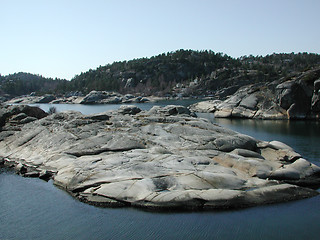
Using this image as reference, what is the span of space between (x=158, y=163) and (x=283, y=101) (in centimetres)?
5122

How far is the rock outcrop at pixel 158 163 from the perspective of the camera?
1875 centimetres

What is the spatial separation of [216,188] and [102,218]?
24.7ft

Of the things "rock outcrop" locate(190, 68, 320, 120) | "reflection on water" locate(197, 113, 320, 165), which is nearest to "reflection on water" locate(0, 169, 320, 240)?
"reflection on water" locate(197, 113, 320, 165)

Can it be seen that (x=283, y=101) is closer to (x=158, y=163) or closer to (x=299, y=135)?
(x=299, y=135)

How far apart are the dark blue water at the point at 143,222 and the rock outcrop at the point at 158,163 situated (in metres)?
0.88

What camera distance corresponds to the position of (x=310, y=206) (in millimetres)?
18328

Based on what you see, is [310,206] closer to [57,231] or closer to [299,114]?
[57,231]

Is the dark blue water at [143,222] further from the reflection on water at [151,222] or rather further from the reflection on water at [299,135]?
the reflection on water at [299,135]

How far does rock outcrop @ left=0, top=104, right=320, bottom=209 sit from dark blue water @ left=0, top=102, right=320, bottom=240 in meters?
0.88

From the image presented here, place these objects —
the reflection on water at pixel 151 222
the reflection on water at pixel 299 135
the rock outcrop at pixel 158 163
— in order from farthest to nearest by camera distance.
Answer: the reflection on water at pixel 299 135 → the rock outcrop at pixel 158 163 → the reflection on water at pixel 151 222

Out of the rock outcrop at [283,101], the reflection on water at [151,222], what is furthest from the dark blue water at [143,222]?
the rock outcrop at [283,101]

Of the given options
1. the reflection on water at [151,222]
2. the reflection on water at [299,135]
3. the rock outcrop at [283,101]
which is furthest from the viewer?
the rock outcrop at [283,101]

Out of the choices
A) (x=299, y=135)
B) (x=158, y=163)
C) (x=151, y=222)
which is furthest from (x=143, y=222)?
(x=299, y=135)

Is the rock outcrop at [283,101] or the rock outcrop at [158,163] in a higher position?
the rock outcrop at [283,101]
